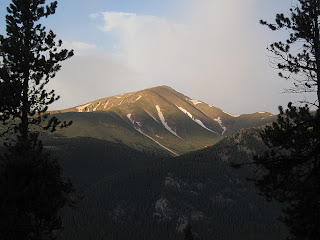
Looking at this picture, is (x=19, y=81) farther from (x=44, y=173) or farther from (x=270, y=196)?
(x=270, y=196)

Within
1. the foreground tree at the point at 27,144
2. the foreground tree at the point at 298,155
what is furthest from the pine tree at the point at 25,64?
the foreground tree at the point at 298,155

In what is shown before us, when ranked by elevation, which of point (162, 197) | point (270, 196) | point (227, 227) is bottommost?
point (227, 227)

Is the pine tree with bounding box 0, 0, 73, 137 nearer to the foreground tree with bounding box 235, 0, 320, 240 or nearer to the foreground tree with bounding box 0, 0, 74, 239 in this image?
the foreground tree with bounding box 0, 0, 74, 239

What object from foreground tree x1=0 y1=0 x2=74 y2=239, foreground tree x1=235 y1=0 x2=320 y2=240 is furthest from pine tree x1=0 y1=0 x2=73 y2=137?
foreground tree x1=235 y1=0 x2=320 y2=240

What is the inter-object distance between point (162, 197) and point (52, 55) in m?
167

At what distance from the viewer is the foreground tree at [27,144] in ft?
68.3

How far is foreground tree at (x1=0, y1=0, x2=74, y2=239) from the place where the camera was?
20828 mm

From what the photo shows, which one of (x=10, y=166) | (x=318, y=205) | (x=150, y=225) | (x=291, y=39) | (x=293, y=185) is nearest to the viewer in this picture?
(x=318, y=205)

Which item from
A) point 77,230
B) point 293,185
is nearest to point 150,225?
point 77,230

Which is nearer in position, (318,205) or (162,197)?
(318,205)

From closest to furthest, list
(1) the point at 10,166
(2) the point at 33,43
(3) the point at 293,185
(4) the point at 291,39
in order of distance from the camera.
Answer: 1. (3) the point at 293,185
2. (1) the point at 10,166
3. (4) the point at 291,39
4. (2) the point at 33,43

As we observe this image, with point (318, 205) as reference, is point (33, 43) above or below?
above

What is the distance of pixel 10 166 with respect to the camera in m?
22.1

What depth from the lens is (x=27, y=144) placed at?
25484mm
